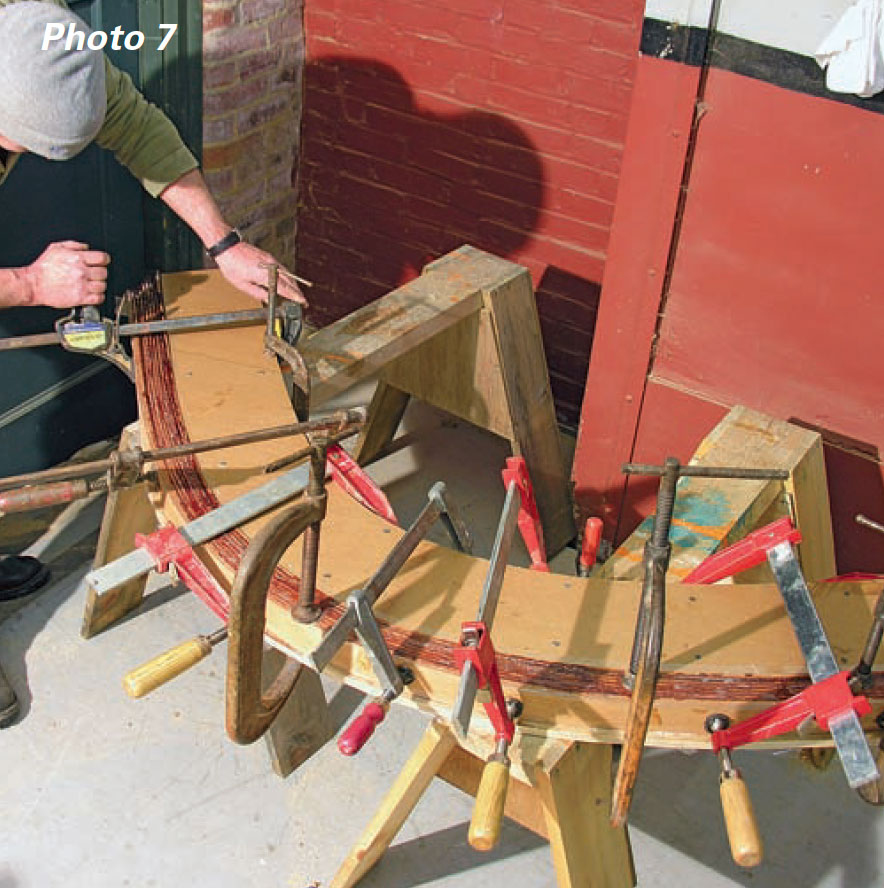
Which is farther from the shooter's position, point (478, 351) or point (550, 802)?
point (478, 351)

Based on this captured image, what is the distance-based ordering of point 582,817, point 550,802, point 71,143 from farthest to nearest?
point 71,143, point 582,817, point 550,802

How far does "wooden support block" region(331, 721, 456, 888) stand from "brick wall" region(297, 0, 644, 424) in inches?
94.0

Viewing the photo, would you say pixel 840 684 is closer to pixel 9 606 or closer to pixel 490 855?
pixel 490 855

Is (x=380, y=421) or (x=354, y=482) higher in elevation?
(x=354, y=482)

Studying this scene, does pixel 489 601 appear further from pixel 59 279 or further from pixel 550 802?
pixel 59 279

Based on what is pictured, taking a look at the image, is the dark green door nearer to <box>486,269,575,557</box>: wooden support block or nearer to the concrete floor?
the concrete floor

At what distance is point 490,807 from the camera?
231 cm

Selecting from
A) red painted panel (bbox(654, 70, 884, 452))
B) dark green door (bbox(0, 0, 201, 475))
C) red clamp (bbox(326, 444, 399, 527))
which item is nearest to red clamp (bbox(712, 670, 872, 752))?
red clamp (bbox(326, 444, 399, 527))

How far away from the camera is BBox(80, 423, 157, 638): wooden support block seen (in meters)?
3.84

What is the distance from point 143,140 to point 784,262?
2045mm

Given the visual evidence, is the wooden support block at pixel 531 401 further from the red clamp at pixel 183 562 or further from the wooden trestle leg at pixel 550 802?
the red clamp at pixel 183 562

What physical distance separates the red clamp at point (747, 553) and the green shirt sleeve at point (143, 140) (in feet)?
6.89

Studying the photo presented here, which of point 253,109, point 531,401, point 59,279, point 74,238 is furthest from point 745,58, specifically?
point 74,238

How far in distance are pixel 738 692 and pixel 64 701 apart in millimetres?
2238
